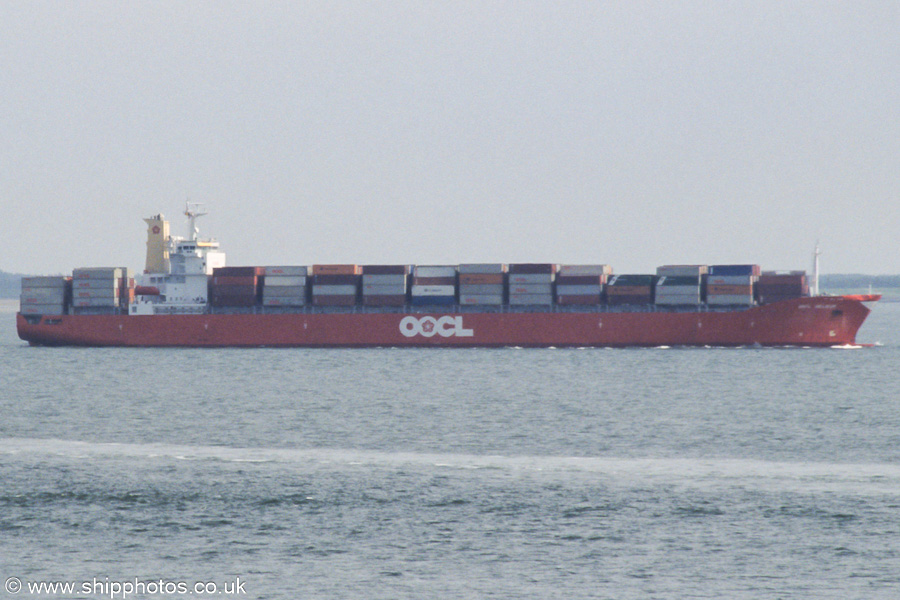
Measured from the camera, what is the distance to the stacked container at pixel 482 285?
202 feet

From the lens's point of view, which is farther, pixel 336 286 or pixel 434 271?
pixel 434 271

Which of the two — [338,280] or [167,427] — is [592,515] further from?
[338,280]

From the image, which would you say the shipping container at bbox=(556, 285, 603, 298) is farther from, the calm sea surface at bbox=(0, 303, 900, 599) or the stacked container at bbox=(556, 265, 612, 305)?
the calm sea surface at bbox=(0, 303, 900, 599)

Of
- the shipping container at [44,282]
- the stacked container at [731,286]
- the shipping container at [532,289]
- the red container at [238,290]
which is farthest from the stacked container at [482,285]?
the shipping container at [44,282]

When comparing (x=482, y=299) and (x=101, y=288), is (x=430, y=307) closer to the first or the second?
(x=482, y=299)

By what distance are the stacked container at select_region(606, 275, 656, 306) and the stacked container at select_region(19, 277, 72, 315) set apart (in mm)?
36461

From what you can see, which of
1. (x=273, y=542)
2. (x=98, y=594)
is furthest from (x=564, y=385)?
(x=98, y=594)

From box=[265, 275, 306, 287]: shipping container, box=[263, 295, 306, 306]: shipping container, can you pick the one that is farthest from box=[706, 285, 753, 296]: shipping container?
box=[265, 275, 306, 287]: shipping container

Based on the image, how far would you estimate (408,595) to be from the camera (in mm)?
15820

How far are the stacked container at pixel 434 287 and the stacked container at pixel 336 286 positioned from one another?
385 centimetres

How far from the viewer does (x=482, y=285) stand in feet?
202

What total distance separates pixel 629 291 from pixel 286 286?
72.1ft

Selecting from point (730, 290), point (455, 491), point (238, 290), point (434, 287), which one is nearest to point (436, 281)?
point (434, 287)

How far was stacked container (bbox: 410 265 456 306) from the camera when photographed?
62.1 metres
